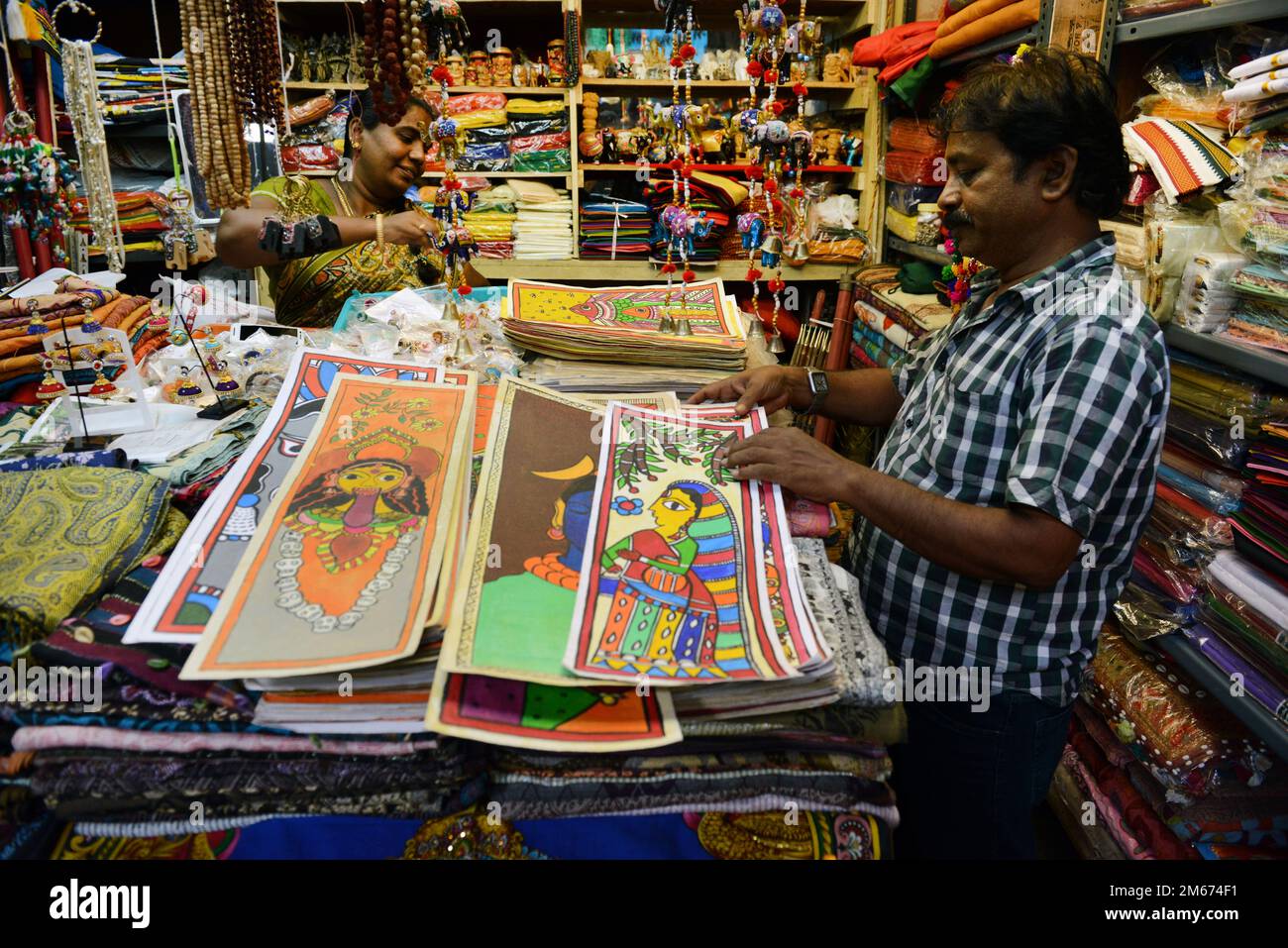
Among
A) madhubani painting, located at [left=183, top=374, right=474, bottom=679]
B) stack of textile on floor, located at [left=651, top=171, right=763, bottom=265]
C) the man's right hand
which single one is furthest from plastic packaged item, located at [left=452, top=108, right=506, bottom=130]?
madhubani painting, located at [left=183, top=374, right=474, bottom=679]

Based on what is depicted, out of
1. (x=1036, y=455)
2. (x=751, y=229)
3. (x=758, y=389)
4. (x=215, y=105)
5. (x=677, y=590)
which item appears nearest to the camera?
(x=677, y=590)

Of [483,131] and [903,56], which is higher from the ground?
[903,56]

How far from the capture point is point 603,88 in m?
3.83

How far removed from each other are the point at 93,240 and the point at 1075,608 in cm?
352

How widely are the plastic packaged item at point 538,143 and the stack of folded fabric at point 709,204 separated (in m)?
0.49

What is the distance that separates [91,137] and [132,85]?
2.04ft

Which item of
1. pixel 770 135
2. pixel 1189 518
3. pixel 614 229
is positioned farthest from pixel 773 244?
pixel 614 229

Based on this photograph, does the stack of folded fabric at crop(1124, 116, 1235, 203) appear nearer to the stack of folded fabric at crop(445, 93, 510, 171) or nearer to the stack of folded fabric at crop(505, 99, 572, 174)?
the stack of folded fabric at crop(505, 99, 572, 174)

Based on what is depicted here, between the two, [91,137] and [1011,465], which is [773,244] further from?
[91,137]

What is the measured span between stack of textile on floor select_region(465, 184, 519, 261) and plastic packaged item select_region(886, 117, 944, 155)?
1732 mm

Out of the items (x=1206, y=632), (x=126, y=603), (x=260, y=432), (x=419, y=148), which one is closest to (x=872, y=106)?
(x=419, y=148)

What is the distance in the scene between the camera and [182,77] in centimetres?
343

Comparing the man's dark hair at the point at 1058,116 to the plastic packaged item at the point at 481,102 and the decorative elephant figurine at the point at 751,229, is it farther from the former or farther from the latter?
the plastic packaged item at the point at 481,102

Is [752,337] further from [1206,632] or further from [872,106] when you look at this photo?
[872,106]
